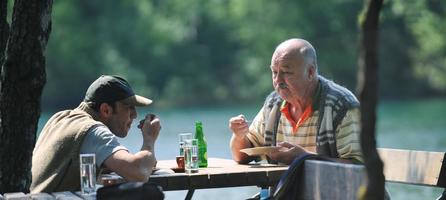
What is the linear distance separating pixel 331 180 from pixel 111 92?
158cm

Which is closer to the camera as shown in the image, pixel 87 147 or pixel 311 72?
pixel 87 147

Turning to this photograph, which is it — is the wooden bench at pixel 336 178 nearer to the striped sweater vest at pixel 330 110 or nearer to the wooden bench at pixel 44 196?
the striped sweater vest at pixel 330 110

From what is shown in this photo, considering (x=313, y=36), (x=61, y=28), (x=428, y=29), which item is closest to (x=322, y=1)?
(x=313, y=36)

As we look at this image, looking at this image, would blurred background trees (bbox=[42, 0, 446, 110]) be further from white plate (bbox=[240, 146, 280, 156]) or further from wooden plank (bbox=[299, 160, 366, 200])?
wooden plank (bbox=[299, 160, 366, 200])

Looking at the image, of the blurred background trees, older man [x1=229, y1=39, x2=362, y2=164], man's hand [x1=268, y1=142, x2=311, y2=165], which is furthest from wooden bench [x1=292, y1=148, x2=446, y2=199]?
the blurred background trees

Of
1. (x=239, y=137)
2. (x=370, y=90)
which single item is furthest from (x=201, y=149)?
(x=370, y=90)

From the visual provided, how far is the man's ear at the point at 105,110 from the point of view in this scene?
5488mm

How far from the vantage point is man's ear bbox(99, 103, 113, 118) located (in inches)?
216

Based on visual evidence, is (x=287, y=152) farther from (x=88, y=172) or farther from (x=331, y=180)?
(x=331, y=180)

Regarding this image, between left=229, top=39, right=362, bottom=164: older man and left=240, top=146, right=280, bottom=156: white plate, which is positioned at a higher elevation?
left=229, top=39, right=362, bottom=164: older man

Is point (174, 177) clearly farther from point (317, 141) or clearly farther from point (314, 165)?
point (314, 165)

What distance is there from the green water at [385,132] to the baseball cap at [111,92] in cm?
642

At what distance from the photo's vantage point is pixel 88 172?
15.1 feet

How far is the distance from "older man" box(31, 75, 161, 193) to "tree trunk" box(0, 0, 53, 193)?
27 cm
